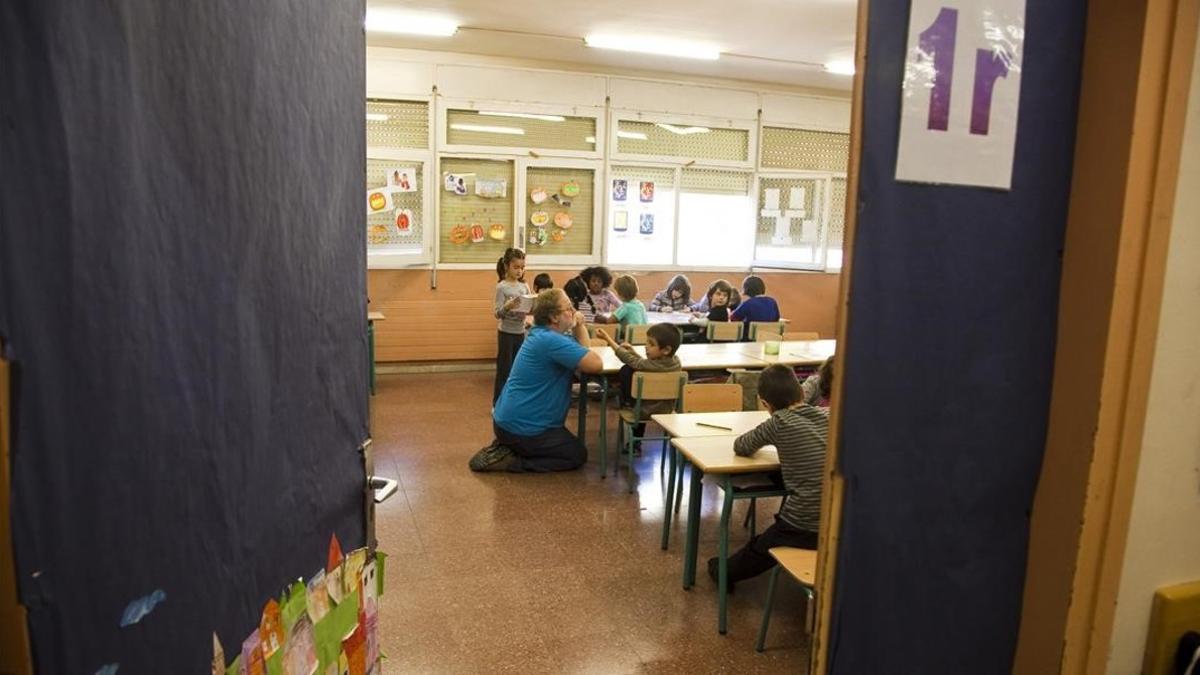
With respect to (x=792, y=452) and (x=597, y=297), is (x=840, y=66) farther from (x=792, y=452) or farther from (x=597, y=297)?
(x=792, y=452)

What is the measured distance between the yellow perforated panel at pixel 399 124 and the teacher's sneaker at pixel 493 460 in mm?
3920

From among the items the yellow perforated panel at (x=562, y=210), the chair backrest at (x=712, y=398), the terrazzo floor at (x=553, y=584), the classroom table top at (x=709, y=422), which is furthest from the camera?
the yellow perforated panel at (x=562, y=210)

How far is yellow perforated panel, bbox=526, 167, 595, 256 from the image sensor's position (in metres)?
8.09

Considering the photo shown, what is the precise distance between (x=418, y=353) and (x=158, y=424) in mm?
7313

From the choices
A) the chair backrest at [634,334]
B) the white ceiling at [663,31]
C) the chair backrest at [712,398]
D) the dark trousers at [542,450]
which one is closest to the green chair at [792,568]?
the chair backrest at [712,398]

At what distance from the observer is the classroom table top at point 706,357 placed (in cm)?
505

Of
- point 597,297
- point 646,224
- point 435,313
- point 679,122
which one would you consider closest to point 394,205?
point 435,313

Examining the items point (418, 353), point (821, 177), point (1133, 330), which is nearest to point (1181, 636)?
point (1133, 330)

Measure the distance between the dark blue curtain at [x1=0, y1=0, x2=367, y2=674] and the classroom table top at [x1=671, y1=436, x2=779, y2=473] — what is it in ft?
6.84

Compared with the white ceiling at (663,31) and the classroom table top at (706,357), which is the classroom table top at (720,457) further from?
the white ceiling at (663,31)

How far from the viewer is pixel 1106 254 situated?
3.42 feet

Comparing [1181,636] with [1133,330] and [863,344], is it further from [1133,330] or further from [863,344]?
[863,344]

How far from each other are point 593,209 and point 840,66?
2914 mm

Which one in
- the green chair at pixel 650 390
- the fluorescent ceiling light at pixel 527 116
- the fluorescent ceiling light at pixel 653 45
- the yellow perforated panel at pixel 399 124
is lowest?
the green chair at pixel 650 390
